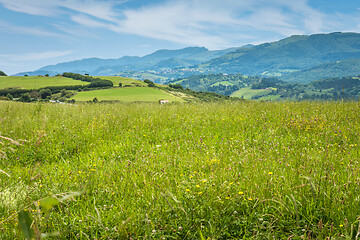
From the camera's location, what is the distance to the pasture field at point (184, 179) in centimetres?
297

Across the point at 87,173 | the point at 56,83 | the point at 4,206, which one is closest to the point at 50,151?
the point at 87,173

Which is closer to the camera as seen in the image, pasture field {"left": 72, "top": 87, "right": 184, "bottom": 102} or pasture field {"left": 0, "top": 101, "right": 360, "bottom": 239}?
pasture field {"left": 0, "top": 101, "right": 360, "bottom": 239}

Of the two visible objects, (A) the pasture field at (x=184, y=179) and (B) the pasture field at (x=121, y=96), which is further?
(B) the pasture field at (x=121, y=96)

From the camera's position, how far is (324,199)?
10.4 ft

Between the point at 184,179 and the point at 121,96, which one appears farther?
the point at 121,96

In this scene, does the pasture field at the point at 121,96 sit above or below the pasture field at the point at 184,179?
above

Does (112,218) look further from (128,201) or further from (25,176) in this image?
(25,176)

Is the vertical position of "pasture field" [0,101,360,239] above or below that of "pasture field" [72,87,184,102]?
below

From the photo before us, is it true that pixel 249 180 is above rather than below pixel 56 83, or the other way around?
below

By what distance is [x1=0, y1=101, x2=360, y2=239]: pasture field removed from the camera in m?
2.97

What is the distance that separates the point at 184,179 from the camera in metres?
4.24

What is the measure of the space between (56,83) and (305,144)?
128886 mm

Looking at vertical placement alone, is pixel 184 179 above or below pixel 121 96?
below

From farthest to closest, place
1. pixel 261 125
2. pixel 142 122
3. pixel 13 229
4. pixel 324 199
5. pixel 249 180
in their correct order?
1. pixel 142 122
2. pixel 261 125
3. pixel 249 180
4. pixel 324 199
5. pixel 13 229
